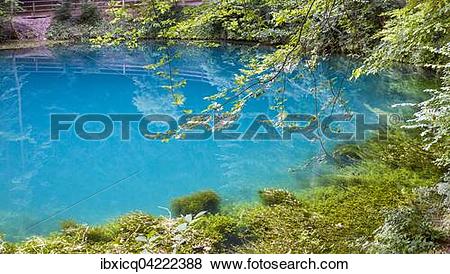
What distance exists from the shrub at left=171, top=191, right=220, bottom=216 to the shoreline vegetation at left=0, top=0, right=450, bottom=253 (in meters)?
0.01

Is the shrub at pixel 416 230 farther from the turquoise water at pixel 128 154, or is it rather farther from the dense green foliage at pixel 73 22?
the dense green foliage at pixel 73 22

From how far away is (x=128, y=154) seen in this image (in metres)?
7.04

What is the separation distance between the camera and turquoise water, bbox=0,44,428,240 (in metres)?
5.29

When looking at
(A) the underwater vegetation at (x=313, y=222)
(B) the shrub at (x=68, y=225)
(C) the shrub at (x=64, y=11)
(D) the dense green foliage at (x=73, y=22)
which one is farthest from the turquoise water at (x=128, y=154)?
(C) the shrub at (x=64, y=11)

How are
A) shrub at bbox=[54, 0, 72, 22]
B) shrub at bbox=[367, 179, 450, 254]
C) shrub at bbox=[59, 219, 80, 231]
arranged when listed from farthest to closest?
shrub at bbox=[54, 0, 72, 22] < shrub at bbox=[59, 219, 80, 231] < shrub at bbox=[367, 179, 450, 254]

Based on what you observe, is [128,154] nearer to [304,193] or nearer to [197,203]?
[197,203]

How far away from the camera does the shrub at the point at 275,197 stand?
15.8 ft

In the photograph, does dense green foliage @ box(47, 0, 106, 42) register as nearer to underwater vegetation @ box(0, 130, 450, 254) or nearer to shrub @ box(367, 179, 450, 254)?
underwater vegetation @ box(0, 130, 450, 254)

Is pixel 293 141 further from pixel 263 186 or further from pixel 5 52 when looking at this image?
pixel 5 52

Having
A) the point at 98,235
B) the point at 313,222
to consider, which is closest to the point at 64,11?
the point at 98,235

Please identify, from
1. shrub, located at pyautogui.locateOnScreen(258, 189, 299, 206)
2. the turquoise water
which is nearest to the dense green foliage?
the turquoise water

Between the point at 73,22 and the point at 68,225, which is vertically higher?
the point at 73,22

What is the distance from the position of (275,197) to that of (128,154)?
2940 millimetres

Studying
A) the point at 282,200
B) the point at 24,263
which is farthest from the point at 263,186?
the point at 24,263
